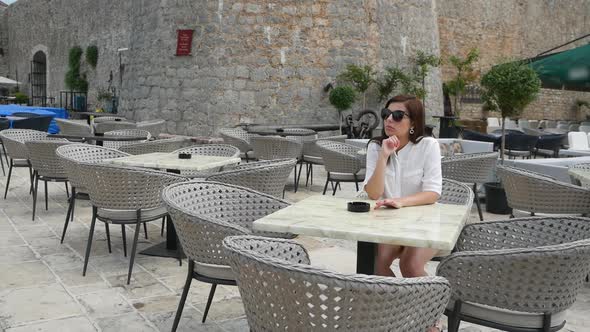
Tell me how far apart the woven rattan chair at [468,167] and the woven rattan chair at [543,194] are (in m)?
0.97

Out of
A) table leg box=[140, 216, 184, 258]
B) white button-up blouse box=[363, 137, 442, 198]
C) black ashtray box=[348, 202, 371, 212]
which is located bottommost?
table leg box=[140, 216, 184, 258]

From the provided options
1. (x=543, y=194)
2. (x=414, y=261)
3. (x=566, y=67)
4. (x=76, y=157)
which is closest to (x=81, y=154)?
(x=76, y=157)

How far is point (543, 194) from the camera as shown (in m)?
3.40

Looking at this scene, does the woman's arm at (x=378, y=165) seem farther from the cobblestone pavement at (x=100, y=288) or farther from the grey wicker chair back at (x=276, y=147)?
the grey wicker chair back at (x=276, y=147)

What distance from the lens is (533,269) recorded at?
5.78 feet

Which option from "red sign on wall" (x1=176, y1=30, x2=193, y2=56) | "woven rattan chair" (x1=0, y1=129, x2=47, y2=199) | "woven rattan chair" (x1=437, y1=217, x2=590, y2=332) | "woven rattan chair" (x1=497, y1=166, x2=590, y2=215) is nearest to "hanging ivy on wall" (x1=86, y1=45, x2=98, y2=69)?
"red sign on wall" (x1=176, y1=30, x2=193, y2=56)

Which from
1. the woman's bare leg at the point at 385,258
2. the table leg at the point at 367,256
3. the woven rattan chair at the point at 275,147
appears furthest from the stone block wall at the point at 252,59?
the table leg at the point at 367,256

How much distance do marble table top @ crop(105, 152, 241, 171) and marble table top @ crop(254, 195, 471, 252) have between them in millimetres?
1524

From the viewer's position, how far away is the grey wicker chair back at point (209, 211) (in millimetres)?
2178

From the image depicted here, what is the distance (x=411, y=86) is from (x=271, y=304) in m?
9.96

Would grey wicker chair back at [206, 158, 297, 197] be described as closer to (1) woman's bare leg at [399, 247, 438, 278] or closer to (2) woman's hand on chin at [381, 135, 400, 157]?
(2) woman's hand on chin at [381, 135, 400, 157]

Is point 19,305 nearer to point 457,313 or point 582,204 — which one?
point 457,313

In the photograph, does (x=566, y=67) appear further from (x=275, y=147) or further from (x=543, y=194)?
(x=543, y=194)

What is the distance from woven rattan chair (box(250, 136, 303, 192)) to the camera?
6.17 metres
